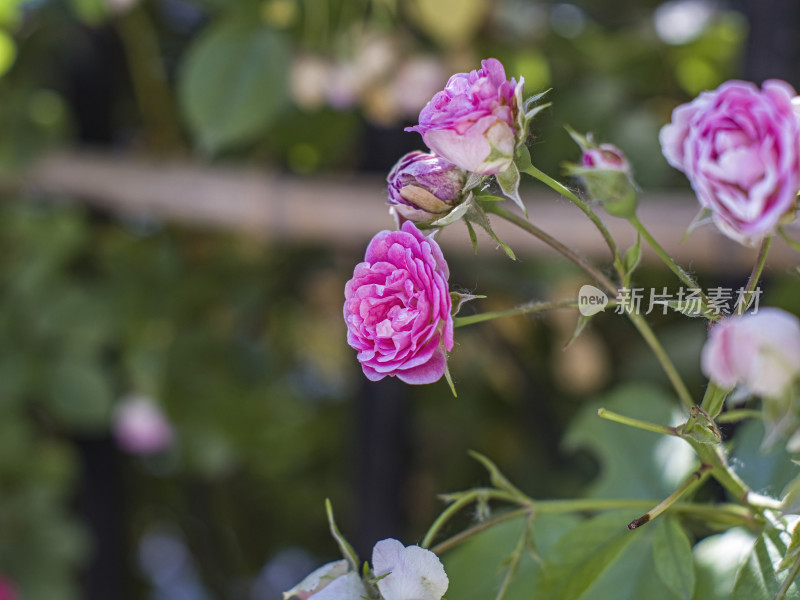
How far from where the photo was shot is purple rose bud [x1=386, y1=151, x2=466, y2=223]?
21cm

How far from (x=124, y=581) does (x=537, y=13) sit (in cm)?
74

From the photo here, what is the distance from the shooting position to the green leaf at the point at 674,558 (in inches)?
9.0

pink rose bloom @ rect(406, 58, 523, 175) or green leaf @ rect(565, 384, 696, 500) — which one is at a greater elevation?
pink rose bloom @ rect(406, 58, 523, 175)

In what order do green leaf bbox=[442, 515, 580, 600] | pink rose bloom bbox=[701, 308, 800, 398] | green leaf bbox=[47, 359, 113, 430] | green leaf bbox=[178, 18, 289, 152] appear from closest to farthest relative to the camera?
1. pink rose bloom bbox=[701, 308, 800, 398]
2. green leaf bbox=[442, 515, 580, 600]
3. green leaf bbox=[178, 18, 289, 152]
4. green leaf bbox=[47, 359, 113, 430]

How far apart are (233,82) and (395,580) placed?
1.60 ft

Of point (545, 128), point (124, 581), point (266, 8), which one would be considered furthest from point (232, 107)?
point (124, 581)

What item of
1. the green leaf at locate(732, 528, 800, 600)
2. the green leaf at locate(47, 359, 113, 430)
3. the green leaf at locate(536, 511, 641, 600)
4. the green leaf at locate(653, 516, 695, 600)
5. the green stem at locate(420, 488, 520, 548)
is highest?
the green stem at locate(420, 488, 520, 548)

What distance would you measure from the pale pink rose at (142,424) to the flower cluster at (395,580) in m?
0.57

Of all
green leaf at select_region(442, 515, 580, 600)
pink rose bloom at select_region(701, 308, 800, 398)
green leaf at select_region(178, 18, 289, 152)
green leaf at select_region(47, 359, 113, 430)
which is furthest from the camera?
green leaf at select_region(47, 359, 113, 430)

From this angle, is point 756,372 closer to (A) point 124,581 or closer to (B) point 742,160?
(B) point 742,160

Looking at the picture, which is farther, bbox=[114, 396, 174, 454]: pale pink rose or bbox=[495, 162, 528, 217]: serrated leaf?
bbox=[114, 396, 174, 454]: pale pink rose

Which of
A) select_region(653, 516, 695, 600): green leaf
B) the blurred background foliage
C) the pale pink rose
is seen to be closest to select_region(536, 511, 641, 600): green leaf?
select_region(653, 516, 695, 600): green leaf

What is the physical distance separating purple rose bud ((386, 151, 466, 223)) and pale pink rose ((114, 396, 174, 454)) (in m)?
0.60

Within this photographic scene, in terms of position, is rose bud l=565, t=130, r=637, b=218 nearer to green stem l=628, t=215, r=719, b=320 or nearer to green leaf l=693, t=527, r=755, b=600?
green stem l=628, t=215, r=719, b=320
